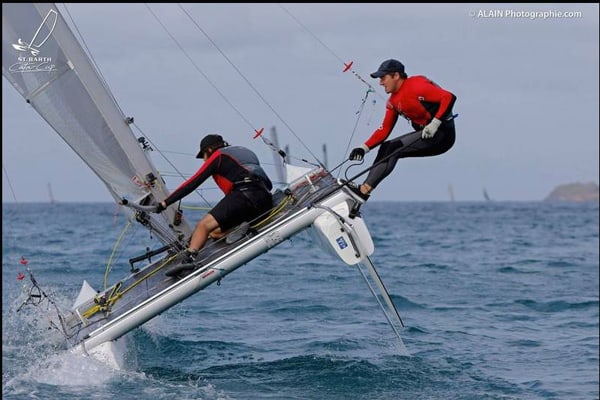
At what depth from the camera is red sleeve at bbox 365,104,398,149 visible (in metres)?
8.71

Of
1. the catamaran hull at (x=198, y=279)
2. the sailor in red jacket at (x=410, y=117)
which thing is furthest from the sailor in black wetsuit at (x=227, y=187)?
the sailor in red jacket at (x=410, y=117)

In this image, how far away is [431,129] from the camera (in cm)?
808

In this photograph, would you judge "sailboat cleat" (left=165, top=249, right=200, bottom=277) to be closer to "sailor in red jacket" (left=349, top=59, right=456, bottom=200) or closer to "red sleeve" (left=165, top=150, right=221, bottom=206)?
"red sleeve" (left=165, top=150, right=221, bottom=206)

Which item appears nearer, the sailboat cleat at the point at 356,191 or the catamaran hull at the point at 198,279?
the catamaran hull at the point at 198,279

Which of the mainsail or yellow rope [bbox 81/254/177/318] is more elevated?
the mainsail

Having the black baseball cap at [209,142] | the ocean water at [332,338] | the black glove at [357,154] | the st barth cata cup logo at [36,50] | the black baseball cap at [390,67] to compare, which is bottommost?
the ocean water at [332,338]

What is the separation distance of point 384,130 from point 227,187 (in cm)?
152

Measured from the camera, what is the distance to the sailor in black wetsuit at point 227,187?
8.62 meters

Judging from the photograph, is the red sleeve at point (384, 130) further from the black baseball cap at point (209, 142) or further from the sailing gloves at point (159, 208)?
the sailing gloves at point (159, 208)

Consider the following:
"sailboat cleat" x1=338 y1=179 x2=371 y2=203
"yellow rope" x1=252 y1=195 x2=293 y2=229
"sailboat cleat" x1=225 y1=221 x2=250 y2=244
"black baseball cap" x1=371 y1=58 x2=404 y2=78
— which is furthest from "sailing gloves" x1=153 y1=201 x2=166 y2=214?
"black baseball cap" x1=371 y1=58 x2=404 y2=78

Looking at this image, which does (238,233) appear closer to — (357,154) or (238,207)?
(238,207)

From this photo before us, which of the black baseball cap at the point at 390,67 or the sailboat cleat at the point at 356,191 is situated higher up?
the black baseball cap at the point at 390,67

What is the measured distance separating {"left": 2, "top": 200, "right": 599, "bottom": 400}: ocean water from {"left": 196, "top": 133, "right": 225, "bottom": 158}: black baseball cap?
1.25 meters

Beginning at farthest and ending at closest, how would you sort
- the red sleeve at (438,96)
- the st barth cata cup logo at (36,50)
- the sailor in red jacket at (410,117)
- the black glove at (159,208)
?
the st barth cata cup logo at (36,50) → the black glove at (159,208) → the sailor in red jacket at (410,117) → the red sleeve at (438,96)
